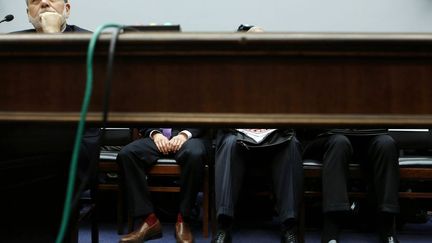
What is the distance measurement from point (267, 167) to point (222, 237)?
442 mm

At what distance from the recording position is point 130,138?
2953 millimetres

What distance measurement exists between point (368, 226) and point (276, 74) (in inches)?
85.1

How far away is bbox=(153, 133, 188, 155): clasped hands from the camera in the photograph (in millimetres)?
2611

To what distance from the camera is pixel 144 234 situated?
238 cm

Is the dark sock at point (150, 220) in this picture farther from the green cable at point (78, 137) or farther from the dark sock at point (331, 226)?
the green cable at point (78, 137)

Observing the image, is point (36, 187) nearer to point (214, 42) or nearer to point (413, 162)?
point (214, 42)

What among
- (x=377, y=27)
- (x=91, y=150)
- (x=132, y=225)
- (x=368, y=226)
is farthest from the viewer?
(x=377, y=27)

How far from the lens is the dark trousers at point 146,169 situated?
2.45m

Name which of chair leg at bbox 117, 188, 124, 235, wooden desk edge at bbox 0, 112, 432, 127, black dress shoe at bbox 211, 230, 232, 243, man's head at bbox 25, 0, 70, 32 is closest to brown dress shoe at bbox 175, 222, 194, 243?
black dress shoe at bbox 211, 230, 232, 243

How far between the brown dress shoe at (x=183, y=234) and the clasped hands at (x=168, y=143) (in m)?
0.41

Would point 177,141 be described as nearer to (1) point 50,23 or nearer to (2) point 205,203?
(2) point 205,203

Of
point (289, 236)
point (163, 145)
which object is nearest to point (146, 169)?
point (163, 145)

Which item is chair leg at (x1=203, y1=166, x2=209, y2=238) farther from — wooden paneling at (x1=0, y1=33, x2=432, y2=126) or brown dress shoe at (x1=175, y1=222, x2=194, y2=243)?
wooden paneling at (x1=0, y1=33, x2=432, y2=126)

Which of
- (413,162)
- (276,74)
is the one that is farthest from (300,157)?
(276,74)
